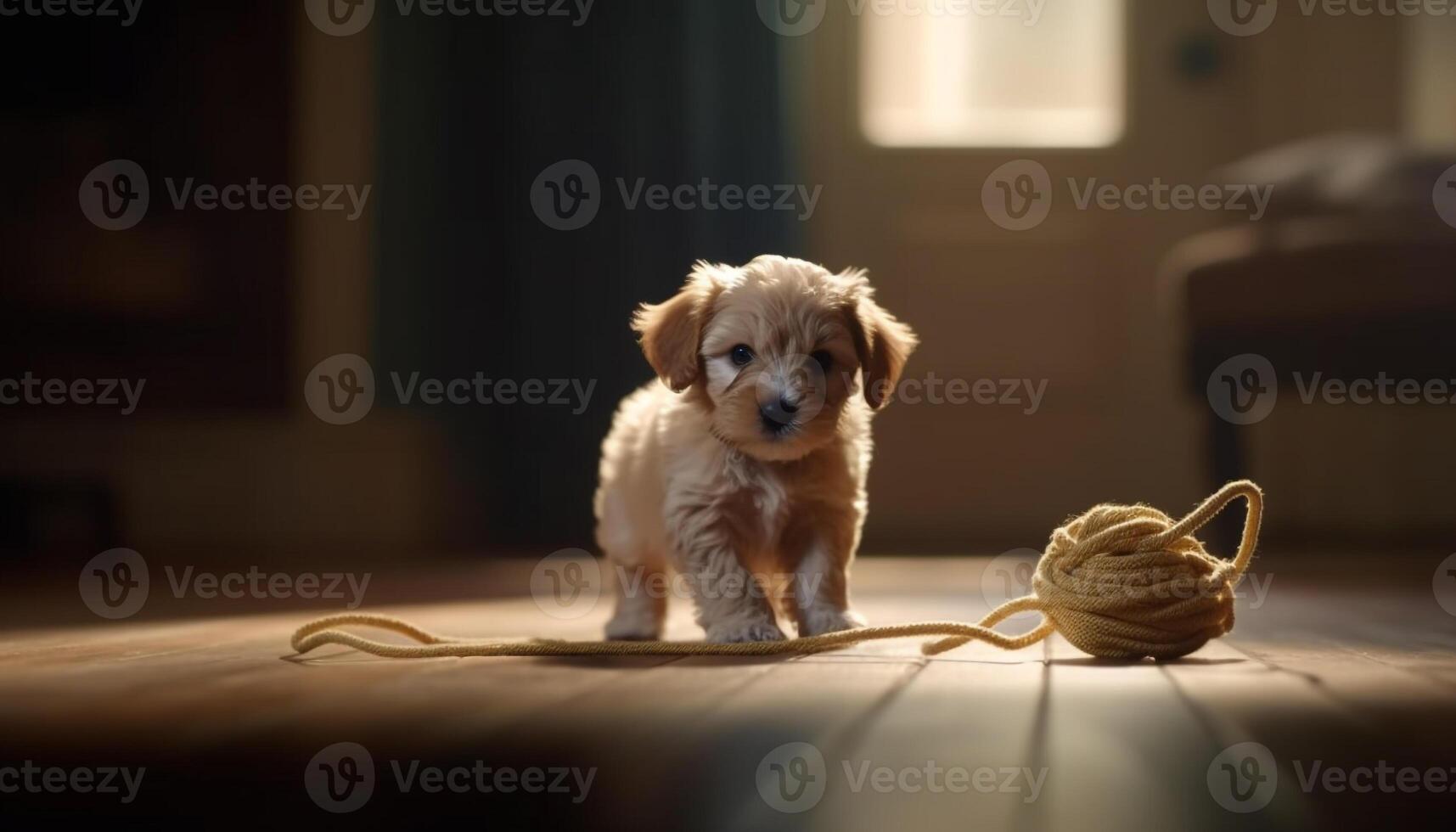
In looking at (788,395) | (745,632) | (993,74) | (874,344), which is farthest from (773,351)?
(993,74)

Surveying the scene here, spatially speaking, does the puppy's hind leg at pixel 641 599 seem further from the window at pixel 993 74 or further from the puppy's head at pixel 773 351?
the window at pixel 993 74

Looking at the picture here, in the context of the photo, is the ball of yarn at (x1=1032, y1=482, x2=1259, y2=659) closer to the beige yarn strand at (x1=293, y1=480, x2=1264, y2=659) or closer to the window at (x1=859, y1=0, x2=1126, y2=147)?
the beige yarn strand at (x1=293, y1=480, x2=1264, y2=659)

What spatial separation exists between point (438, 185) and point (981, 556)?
2.43 meters

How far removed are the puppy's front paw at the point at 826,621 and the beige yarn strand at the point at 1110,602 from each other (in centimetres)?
8

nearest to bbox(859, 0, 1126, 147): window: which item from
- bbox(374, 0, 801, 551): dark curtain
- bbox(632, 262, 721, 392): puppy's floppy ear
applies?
bbox(374, 0, 801, 551): dark curtain

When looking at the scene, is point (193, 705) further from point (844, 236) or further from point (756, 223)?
point (844, 236)

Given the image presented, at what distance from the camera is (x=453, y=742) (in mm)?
1398

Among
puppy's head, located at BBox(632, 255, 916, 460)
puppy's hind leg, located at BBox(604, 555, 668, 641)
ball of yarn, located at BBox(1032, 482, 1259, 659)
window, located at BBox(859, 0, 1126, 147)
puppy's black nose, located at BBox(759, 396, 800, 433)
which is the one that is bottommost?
puppy's hind leg, located at BBox(604, 555, 668, 641)

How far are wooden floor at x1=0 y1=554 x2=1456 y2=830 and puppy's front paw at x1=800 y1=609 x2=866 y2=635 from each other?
60mm

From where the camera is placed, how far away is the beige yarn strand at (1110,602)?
1.91 m

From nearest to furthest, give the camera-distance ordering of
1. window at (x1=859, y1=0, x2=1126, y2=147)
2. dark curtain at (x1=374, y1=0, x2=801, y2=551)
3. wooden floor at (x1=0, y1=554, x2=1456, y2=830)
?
wooden floor at (x1=0, y1=554, x2=1456, y2=830)
dark curtain at (x1=374, y1=0, x2=801, y2=551)
window at (x1=859, y1=0, x2=1126, y2=147)

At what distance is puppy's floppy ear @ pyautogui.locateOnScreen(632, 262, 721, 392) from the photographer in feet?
6.77

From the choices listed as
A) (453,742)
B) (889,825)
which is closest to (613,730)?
(453,742)

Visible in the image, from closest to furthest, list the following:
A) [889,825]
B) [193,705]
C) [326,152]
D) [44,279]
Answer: [889,825], [193,705], [44,279], [326,152]
